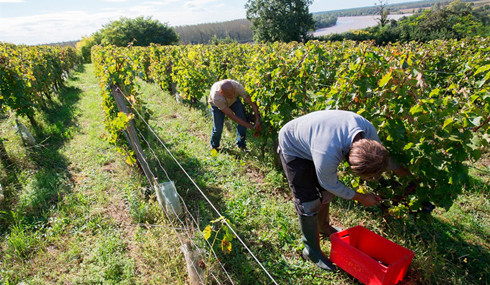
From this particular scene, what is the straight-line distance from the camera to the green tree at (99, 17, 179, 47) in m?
40.1

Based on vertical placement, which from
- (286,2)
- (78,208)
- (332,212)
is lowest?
(332,212)

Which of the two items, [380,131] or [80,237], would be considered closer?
[380,131]

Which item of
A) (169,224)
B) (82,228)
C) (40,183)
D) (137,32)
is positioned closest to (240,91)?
(169,224)

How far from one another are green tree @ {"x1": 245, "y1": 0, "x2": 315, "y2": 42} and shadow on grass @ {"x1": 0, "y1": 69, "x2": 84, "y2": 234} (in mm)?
35233

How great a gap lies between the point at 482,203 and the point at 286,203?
2.30 meters

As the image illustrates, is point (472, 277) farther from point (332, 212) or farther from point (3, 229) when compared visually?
point (3, 229)

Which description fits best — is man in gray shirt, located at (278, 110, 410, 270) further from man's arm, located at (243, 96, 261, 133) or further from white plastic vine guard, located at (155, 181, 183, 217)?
man's arm, located at (243, 96, 261, 133)

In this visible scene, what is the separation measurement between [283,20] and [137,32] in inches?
829

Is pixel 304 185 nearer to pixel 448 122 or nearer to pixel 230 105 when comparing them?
pixel 448 122

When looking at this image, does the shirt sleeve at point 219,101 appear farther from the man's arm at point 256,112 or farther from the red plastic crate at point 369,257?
the red plastic crate at point 369,257

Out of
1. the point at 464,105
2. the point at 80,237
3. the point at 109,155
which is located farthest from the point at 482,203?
the point at 109,155

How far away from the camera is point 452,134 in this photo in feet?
6.79

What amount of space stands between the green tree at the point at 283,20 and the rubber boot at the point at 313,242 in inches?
1492

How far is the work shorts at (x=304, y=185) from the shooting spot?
2.31 m
